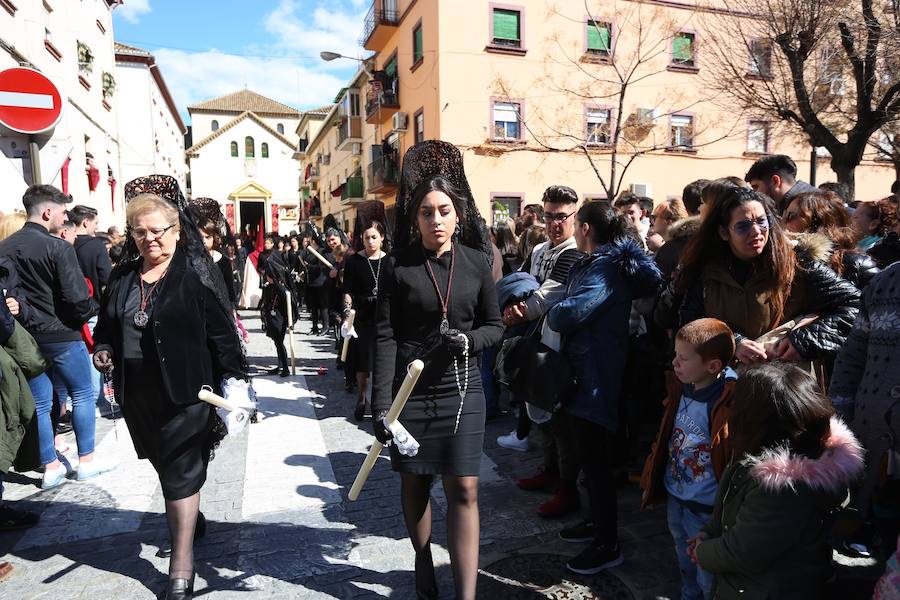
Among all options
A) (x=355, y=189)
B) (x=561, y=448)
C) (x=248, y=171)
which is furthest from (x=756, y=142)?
(x=248, y=171)

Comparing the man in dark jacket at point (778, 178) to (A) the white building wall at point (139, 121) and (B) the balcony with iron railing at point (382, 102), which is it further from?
(A) the white building wall at point (139, 121)

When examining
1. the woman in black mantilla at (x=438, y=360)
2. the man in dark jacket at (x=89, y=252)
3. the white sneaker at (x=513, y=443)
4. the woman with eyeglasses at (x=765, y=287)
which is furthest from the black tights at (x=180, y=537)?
the man in dark jacket at (x=89, y=252)

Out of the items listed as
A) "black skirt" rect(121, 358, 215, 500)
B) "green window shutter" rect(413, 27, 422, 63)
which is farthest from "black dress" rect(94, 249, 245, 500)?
"green window shutter" rect(413, 27, 422, 63)

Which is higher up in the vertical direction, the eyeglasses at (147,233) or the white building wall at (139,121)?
the white building wall at (139,121)

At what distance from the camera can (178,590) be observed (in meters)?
2.86

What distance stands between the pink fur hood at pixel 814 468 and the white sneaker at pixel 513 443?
3114 mm

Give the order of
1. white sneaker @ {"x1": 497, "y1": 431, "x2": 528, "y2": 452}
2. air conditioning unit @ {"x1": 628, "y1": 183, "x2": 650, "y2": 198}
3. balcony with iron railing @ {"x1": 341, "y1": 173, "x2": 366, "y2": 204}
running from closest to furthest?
white sneaker @ {"x1": 497, "y1": 431, "x2": 528, "y2": 452} → air conditioning unit @ {"x1": 628, "y1": 183, "x2": 650, "y2": 198} → balcony with iron railing @ {"x1": 341, "y1": 173, "x2": 366, "y2": 204}

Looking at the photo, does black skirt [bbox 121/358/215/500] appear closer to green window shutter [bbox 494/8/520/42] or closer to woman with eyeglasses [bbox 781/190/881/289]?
woman with eyeglasses [bbox 781/190/881/289]

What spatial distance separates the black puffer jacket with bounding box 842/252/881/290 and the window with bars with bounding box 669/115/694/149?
1925 centimetres

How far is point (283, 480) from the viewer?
4477mm

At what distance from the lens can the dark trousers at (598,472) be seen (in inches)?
122

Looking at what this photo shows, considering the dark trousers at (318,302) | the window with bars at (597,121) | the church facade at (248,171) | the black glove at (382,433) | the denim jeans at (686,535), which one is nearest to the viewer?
the black glove at (382,433)

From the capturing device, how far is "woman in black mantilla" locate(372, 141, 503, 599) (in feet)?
8.60

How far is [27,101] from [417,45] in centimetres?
1731
